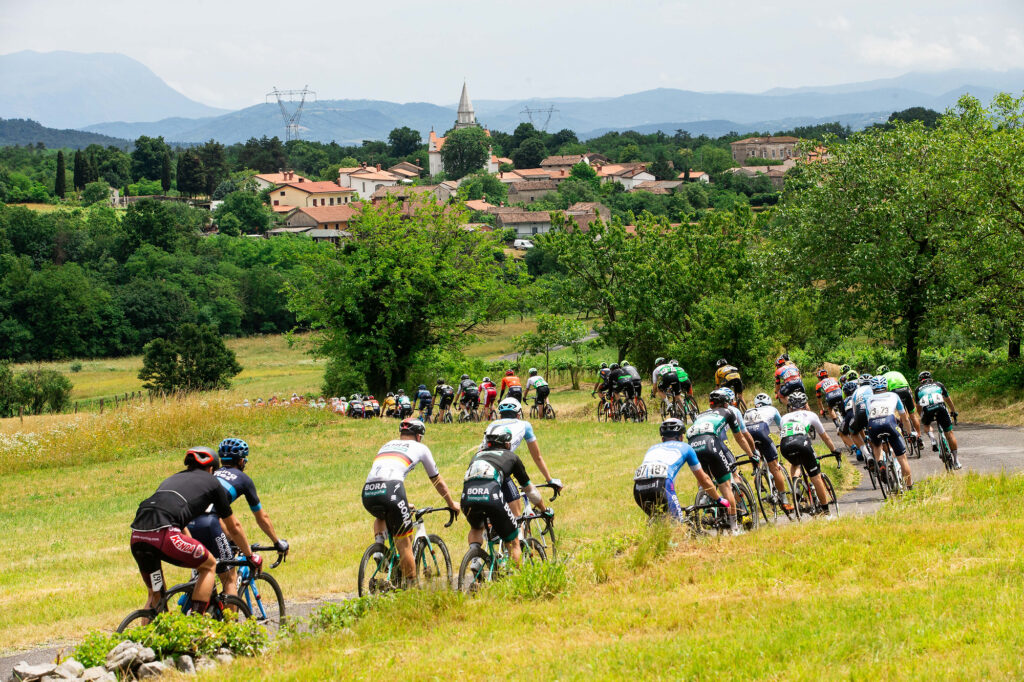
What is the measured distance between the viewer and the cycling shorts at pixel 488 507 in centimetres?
1043

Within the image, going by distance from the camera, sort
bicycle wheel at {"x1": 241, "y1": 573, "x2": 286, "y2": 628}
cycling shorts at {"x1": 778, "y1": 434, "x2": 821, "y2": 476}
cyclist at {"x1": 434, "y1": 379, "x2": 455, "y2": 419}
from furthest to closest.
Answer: cyclist at {"x1": 434, "y1": 379, "x2": 455, "y2": 419} < cycling shorts at {"x1": 778, "y1": 434, "x2": 821, "y2": 476} < bicycle wheel at {"x1": 241, "y1": 573, "x2": 286, "y2": 628}

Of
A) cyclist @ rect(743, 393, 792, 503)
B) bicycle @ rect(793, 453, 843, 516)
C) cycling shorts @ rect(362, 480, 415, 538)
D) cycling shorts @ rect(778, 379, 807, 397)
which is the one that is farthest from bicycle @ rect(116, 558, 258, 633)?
cycling shorts @ rect(778, 379, 807, 397)

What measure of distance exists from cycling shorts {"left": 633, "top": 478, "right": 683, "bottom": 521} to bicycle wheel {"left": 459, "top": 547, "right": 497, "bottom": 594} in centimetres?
223

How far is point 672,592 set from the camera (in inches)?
389

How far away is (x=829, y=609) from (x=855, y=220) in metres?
27.5

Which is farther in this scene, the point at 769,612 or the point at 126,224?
the point at 126,224

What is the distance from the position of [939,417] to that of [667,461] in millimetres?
8626

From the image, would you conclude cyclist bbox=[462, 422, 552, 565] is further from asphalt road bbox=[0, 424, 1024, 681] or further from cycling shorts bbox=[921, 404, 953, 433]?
cycling shorts bbox=[921, 404, 953, 433]

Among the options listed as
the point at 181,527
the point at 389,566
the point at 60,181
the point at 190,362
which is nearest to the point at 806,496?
the point at 389,566

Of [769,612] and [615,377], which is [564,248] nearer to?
[615,377]

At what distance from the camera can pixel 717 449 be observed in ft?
40.9

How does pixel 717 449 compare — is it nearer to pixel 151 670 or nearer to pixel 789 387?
pixel 151 670

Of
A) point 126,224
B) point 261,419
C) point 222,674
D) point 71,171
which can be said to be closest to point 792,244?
point 261,419

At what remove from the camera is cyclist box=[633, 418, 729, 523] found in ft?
37.9
